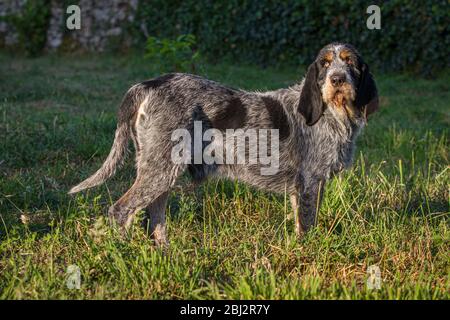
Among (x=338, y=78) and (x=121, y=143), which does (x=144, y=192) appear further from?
(x=338, y=78)

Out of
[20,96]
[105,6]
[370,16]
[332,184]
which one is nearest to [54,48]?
[105,6]

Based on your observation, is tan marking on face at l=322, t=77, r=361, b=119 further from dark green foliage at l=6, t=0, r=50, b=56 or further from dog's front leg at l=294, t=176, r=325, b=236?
dark green foliage at l=6, t=0, r=50, b=56

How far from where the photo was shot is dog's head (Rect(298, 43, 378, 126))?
501 cm

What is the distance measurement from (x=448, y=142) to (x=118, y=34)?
361 inches

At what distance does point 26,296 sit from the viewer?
12.7ft

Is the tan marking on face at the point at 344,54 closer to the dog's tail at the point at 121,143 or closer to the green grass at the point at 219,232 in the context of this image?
the green grass at the point at 219,232

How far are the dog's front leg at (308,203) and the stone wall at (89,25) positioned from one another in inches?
432

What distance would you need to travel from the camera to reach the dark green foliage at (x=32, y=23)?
15.7 m

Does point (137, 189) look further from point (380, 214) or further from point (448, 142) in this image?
point (448, 142)

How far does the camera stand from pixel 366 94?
5.12m

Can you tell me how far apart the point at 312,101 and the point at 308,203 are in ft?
2.44

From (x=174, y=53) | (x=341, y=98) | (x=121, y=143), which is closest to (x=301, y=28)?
(x=174, y=53)

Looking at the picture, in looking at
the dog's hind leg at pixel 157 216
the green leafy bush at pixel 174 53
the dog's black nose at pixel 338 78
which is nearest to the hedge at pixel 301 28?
the green leafy bush at pixel 174 53

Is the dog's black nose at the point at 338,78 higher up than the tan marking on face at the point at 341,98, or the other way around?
the dog's black nose at the point at 338,78
